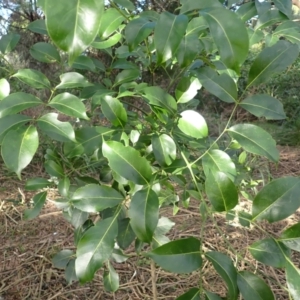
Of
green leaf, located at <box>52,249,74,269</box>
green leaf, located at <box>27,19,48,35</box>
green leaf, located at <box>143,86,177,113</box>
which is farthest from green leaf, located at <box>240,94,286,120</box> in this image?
green leaf, located at <box>52,249,74,269</box>

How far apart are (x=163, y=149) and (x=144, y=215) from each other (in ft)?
0.57

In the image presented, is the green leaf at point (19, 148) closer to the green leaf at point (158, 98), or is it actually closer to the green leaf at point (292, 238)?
the green leaf at point (158, 98)

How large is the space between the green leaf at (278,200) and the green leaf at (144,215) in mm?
143

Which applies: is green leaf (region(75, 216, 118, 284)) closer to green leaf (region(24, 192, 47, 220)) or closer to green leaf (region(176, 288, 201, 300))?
green leaf (region(176, 288, 201, 300))

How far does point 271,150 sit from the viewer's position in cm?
60

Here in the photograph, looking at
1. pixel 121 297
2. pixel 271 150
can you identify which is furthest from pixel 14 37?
pixel 121 297

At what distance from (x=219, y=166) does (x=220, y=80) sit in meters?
0.14

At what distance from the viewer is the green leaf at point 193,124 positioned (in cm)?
70

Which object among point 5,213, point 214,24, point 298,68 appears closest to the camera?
point 214,24

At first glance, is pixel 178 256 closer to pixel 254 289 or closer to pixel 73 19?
pixel 254 289

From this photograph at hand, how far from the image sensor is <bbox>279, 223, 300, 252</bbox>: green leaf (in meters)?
0.50

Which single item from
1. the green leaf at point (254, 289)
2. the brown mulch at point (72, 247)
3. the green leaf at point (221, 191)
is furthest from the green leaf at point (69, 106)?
the brown mulch at point (72, 247)

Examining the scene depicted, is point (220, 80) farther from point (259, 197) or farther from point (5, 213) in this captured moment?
point (5, 213)

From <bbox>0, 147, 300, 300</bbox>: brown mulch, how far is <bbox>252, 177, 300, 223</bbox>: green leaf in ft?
2.60
